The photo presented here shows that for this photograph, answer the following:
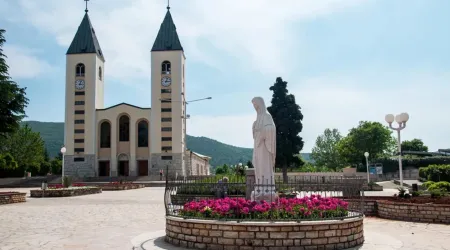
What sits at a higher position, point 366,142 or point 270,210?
point 366,142

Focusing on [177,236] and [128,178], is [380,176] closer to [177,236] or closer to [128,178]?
[128,178]

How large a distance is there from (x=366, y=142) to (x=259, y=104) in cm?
6256

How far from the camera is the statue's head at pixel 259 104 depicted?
10359mm

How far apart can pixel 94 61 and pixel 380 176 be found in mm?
40298

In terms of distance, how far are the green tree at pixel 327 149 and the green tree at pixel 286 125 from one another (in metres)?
48.6

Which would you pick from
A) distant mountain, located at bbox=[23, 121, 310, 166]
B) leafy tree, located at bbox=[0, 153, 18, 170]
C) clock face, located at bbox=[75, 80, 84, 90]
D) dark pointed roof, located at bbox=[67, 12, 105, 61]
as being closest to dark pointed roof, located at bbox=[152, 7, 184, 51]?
dark pointed roof, located at bbox=[67, 12, 105, 61]

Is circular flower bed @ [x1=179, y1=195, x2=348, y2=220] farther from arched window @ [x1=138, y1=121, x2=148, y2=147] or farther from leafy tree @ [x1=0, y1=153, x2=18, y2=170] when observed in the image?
leafy tree @ [x1=0, y1=153, x2=18, y2=170]

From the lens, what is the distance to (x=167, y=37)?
6016 cm

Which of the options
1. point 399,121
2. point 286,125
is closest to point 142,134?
point 286,125

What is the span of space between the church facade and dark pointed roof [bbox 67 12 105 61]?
0.46 feet

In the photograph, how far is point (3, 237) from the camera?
9922 mm

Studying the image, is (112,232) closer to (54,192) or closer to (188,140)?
(54,192)

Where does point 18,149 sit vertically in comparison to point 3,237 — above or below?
above

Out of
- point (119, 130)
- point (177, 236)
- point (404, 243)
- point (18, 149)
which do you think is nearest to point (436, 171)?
point (404, 243)
